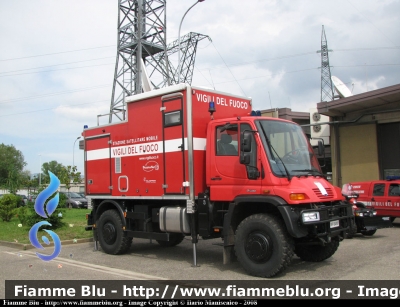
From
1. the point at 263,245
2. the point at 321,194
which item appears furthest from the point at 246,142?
the point at 263,245

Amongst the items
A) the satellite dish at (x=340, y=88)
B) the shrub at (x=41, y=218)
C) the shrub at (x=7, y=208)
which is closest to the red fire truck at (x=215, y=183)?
the shrub at (x=41, y=218)

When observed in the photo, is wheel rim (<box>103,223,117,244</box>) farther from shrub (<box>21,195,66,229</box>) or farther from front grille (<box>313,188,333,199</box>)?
front grille (<box>313,188,333,199</box>)

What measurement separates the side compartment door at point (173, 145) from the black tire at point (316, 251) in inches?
113

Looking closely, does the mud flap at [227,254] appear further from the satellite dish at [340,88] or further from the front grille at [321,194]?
the satellite dish at [340,88]

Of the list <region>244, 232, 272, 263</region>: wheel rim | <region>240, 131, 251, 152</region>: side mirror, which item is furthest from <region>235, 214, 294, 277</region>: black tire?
<region>240, 131, 251, 152</region>: side mirror

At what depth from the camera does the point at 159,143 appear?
9.28 meters

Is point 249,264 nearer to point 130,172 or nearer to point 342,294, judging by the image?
point 342,294

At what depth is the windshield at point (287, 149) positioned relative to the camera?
758 centimetres

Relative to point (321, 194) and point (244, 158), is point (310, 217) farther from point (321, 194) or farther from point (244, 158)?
point (244, 158)

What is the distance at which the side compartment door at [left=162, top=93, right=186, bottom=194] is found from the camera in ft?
28.8

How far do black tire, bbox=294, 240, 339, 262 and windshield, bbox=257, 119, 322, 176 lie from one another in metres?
1.59

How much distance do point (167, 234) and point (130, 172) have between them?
6.12ft

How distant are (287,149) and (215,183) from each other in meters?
1.59

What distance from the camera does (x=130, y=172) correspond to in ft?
33.0
